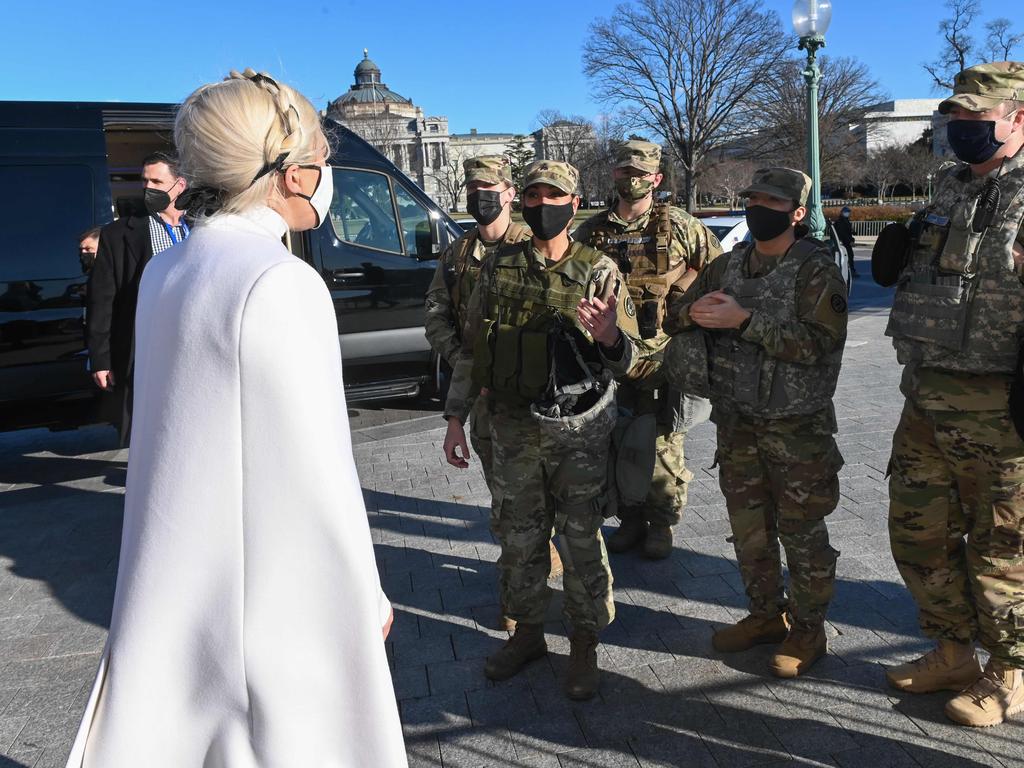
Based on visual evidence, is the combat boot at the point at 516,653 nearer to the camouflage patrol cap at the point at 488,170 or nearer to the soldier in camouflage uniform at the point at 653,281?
the soldier in camouflage uniform at the point at 653,281

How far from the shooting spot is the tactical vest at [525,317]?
3104 millimetres

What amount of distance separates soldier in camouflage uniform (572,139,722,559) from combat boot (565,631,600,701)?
1.19 m

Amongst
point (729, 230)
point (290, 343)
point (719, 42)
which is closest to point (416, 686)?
point (290, 343)

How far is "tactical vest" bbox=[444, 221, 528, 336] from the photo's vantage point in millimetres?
3980

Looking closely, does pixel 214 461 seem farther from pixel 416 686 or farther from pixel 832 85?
pixel 832 85

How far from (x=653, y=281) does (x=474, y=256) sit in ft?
3.21

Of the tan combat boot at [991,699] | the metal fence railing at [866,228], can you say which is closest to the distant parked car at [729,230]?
the tan combat boot at [991,699]

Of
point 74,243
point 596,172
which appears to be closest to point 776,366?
point 74,243

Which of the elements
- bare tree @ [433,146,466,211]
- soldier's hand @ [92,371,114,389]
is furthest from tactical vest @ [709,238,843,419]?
bare tree @ [433,146,466,211]

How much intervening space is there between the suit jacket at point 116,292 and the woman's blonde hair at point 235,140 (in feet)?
13.4

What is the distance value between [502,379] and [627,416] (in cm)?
57

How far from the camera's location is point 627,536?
14.6 feet

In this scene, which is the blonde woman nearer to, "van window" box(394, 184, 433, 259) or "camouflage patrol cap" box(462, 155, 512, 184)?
"camouflage patrol cap" box(462, 155, 512, 184)

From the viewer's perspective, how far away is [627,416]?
133 inches
